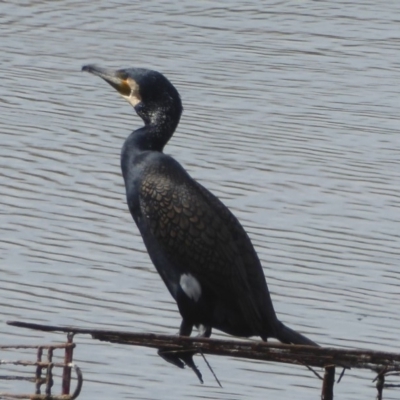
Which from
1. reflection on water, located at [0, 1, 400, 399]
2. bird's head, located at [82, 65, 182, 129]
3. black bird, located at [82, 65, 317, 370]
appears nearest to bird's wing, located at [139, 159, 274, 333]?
black bird, located at [82, 65, 317, 370]

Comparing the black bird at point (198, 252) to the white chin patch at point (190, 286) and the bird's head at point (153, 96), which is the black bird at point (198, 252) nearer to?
the white chin patch at point (190, 286)

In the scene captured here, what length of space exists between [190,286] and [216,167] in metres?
3.52

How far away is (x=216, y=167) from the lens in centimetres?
839

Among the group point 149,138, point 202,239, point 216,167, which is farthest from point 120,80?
point 216,167

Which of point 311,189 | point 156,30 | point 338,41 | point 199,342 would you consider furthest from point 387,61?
point 199,342

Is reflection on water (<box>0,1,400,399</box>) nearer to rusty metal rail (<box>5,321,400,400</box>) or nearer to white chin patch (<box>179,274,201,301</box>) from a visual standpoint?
white chin patch (<box>179,274,201,301</box>)

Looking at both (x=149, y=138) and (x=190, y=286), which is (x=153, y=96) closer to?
(x=149, y=138)

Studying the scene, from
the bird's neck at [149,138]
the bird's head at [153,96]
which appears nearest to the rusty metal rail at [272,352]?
the bird's neck at [149,138]

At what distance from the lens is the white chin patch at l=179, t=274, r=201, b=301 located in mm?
4898

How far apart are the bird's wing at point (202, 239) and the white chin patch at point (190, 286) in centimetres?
2

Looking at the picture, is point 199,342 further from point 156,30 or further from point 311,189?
point 156,30

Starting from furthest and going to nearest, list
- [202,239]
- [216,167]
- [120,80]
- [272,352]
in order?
[216,167] < [120,80] < [202,239] < [272,352]

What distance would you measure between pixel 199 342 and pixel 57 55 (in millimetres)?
7059

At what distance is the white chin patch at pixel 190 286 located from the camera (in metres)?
4.90
